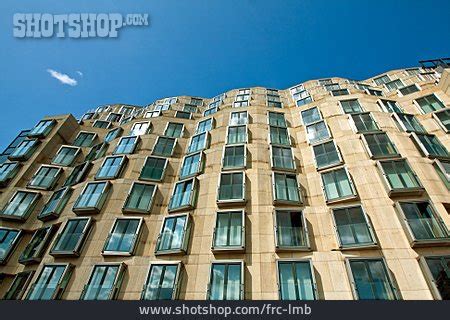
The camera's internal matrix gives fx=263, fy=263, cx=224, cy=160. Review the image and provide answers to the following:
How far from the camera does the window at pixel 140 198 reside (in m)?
20.0

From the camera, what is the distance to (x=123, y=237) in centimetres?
1830

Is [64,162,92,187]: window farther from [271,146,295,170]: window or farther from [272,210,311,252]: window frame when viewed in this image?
[272,210,311,252]: window frame

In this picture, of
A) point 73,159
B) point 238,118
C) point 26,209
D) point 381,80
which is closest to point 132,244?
point 26,209

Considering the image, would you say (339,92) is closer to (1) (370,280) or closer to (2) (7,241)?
(1) (370,280)

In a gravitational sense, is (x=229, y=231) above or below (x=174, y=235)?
above

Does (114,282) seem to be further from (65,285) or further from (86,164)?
(86,164)

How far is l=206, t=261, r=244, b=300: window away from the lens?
14383 millimetres

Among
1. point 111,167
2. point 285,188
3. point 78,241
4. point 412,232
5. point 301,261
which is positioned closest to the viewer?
point 412,232

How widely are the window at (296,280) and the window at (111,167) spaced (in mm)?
15585

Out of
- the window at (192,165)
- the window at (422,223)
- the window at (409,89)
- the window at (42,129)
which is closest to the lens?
the window at (422,223)

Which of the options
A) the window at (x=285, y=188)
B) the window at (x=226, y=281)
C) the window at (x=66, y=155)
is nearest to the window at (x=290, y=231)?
the window at (x=285, y=188)

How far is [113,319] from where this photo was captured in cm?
1155

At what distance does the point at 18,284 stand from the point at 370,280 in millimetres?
23485

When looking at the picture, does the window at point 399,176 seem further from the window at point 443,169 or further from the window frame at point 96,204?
the window frame at point 96,204
